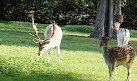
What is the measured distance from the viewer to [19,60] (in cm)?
944

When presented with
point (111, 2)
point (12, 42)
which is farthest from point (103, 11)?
point (12, 42)

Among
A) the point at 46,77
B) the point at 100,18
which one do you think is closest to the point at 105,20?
the point at 100,18

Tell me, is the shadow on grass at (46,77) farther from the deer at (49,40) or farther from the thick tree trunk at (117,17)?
the thick tree trunk at (117,17)

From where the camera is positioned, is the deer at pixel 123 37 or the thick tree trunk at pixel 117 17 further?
the thick tree trunk at pixel 117 17

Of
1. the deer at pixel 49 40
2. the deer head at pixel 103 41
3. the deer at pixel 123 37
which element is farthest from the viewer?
the deer at pixel 123 37

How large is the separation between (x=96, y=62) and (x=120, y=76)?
276 cm

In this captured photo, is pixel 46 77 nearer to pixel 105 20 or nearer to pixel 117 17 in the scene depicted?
pixel 105 20

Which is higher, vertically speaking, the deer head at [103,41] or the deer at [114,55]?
the deer head at [103,41]

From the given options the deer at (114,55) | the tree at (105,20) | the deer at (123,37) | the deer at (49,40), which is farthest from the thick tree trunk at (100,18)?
the deer at (114,55)

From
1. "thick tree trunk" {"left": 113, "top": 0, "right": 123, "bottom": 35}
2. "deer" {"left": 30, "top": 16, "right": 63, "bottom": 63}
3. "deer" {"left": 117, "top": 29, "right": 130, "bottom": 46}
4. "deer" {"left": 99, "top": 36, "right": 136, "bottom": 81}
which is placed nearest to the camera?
"deer" {"left": 99, "top": 36, "right": 136, "bottom": 81}

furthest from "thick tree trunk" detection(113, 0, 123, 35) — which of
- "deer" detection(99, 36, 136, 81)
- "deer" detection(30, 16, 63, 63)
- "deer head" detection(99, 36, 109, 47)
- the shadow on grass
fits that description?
"deer head" detection(99, 36, 109, 47)

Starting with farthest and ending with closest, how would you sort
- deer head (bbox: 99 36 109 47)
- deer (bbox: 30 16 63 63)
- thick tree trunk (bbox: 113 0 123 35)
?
1. thick tree trunk (bbox: 113 0 123 35)
2. deer (bbox: 30 16 63 63)
3. deer head (bbox: 99 36 109 47)

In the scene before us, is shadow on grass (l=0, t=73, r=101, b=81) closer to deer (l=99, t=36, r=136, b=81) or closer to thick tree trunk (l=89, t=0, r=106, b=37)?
deer (l=99, t=36, r=136, b=81)

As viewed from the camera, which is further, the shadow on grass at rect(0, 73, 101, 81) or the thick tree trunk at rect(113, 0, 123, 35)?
the thick tree trunk at rect(113, 0, 123, 35)
